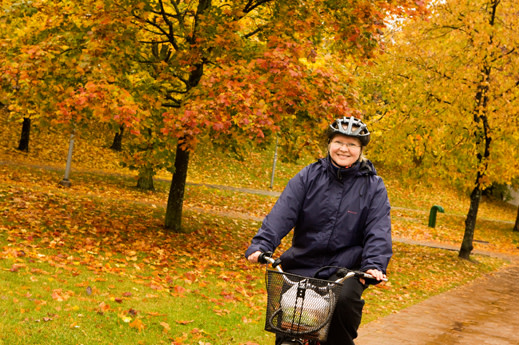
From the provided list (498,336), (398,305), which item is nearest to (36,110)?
(398,305)

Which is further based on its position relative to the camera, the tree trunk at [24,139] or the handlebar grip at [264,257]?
the tree trunk at [24,139]

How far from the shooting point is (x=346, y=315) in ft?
11.0

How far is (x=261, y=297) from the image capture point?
898cm

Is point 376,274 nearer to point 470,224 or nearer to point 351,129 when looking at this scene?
point 351,129

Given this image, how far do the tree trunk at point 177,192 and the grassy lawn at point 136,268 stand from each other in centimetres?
36

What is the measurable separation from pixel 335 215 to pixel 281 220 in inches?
13.9

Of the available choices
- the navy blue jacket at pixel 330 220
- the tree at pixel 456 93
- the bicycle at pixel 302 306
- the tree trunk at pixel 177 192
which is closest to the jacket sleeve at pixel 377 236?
the navy blue jacket at pixel 330 220

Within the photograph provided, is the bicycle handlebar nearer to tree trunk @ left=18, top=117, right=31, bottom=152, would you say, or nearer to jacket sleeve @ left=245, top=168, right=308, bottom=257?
jacket sleeve @ left=245, top=168, right=308, bottom=257

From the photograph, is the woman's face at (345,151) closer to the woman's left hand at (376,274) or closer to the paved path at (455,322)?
the woman's left hand at (376,274)

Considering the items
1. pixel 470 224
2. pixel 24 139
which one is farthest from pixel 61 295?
pixel 24 139

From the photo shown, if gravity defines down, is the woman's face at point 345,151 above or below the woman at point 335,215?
above

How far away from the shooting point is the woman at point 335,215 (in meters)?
3.66

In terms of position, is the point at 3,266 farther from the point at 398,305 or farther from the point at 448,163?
the point at 448,163

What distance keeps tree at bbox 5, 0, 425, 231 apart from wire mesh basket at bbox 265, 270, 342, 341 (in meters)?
5.96
